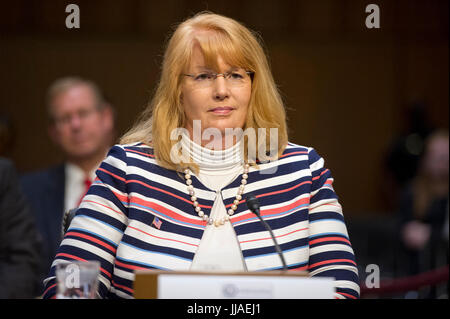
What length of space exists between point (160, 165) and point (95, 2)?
5075 millimetres

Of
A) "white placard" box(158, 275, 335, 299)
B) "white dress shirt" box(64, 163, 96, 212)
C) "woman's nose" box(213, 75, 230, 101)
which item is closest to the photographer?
"white placard" box(158, 275, 335, 299)

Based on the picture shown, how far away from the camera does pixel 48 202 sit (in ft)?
12.7

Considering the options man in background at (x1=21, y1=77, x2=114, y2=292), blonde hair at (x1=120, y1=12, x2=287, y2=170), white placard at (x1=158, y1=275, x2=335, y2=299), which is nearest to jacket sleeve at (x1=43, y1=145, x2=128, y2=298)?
blonde hair at (x1=120, y1=12, x2=287, y2=170)

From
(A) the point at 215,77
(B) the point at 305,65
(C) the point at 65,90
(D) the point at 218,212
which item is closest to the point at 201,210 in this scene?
(D) the point at 218,212

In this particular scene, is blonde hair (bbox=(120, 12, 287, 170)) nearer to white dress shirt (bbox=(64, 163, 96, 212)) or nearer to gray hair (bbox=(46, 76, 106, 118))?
white dress shirt (bbox=(64, 163, 96, 212))

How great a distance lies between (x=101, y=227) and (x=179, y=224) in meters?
0.24

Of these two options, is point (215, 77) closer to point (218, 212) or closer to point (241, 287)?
point (218, 212)

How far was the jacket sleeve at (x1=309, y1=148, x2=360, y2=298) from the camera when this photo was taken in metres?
2.09

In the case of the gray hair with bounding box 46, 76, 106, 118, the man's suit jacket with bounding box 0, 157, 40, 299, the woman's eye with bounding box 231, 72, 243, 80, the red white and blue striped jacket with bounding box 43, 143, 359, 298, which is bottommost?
the man's suit jacket with bounding box 0, 157, 40, 299

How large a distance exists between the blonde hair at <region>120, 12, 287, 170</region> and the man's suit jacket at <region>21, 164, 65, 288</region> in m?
1.50

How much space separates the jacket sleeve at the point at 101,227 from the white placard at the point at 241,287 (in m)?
0.59

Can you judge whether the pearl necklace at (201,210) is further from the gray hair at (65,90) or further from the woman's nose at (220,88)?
the gray hair at (65,90)

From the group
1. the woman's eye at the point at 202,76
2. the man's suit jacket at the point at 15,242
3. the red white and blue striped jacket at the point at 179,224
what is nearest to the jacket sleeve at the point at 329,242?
the red white and blue striped jacket at the point at 179,224
